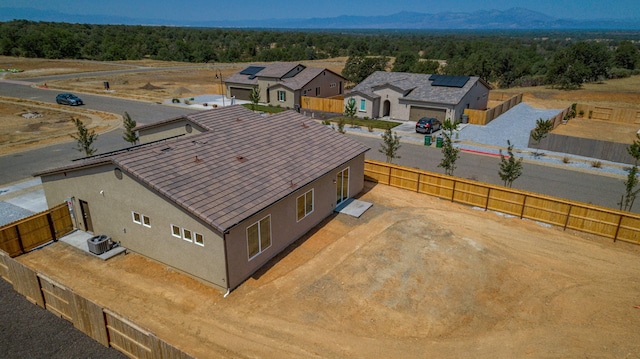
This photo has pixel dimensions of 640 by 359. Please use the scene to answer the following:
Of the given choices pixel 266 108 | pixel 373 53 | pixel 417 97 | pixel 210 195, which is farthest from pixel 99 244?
pixel 373 53

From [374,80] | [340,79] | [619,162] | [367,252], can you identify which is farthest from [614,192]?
[340,79]

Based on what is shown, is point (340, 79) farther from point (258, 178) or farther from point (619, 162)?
point (258, 178)

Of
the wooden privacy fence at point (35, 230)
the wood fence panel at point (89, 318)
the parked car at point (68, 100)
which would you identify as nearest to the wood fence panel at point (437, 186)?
the wood fence panel at point (89, 318)

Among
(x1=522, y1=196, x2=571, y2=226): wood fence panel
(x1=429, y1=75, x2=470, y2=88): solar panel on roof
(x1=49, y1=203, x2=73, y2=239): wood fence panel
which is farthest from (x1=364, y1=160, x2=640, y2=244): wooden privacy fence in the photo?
(x1=429, y1=75, x2=470, y2=88): solar panel on roof

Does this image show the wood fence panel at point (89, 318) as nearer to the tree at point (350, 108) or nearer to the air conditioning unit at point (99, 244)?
the air conditioning unit at point (99, 244)

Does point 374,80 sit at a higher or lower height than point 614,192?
higher

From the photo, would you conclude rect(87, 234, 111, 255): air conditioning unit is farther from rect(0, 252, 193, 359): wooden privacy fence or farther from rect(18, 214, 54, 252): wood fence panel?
rect(0, 252, 193, 359): wooden privacy fence
